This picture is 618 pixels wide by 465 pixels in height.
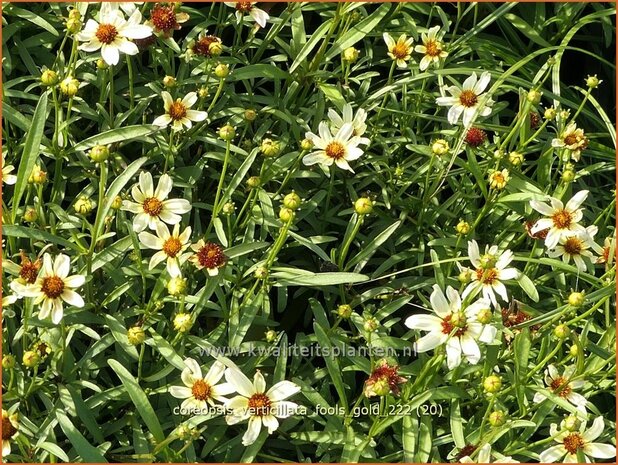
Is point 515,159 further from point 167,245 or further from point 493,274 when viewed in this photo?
point 167,245

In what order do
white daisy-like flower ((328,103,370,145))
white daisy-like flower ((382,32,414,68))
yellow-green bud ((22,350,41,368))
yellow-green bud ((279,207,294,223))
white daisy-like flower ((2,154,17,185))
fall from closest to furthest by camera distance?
yellow-green bud ((22,350,41,368)) → yellow-green bud ((279,207,294,223)) → white daisy-like flower ((2,154,17,185)) → white daisy-like flower ((328,103,370,145)) → white daisy-like flower ((382,32,414,68))

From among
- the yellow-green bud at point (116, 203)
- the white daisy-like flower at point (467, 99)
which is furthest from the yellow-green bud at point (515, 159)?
the yellow-green bud at point (116, 203)

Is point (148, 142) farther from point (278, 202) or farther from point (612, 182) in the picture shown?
point (612, 182)

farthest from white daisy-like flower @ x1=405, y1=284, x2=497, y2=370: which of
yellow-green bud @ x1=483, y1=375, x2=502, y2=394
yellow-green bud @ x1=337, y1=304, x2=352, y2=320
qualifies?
yellow-green bud @ x1=337, y1=304, x2=352, y2=320

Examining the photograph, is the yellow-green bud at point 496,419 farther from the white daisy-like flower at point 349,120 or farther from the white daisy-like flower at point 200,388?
the white daisy-like flower at point 349,120

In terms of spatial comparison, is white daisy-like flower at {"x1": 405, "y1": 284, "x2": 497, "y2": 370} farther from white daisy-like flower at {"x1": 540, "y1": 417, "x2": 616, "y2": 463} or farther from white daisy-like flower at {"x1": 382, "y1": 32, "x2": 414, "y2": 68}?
white daisy-like flower at {"x1": 382, "y1": 32, "x2": 414, "y2": 68}

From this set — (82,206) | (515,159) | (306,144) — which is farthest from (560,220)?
(82,206)
